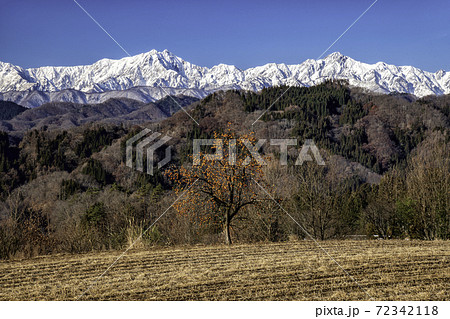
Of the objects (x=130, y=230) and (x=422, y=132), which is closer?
(x=130, y=230)

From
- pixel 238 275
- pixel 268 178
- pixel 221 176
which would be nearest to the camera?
pixel 238 275

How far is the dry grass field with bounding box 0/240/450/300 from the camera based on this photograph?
323 inches

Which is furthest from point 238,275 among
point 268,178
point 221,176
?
point 268,178

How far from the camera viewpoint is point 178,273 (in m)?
10.2

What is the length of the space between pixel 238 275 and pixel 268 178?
61.2ft

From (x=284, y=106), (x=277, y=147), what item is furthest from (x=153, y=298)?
(x=284, y=106)

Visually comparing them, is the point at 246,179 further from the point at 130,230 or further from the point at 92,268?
the point at 92,268

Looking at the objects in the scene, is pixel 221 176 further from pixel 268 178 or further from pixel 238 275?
pixel 268 178

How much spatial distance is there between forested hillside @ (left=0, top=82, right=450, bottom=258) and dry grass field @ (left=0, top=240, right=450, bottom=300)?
13.9 ft

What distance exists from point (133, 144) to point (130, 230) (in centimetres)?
12411

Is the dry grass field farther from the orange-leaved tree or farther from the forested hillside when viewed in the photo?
the forested hillside

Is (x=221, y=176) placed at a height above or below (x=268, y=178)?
below

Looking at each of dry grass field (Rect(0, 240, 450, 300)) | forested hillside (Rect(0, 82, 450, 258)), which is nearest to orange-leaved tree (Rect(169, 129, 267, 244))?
forested hillside (Rect(0, 82, 450, 258))

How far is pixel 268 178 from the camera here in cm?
2819
